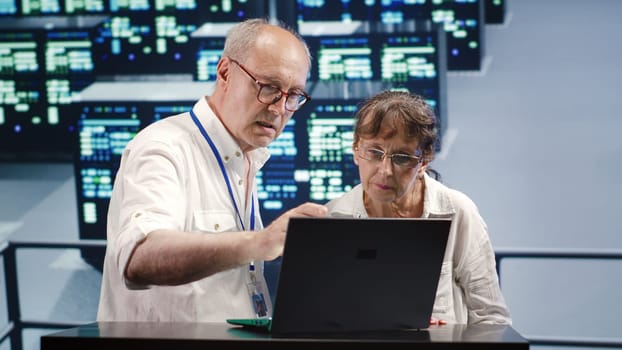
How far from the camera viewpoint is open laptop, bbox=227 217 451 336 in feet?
3.64

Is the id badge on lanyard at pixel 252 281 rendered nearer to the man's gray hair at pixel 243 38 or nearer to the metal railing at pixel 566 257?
the man's gray hair at pixel 243 38

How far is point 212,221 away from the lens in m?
1.73

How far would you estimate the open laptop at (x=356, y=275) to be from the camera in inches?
43.7

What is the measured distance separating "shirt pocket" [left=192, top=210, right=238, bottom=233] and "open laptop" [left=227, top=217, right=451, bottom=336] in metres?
0.53

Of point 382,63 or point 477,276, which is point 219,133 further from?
point 382,63

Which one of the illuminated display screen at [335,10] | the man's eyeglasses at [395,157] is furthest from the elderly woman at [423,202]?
the illuminated display screen at [335,10]

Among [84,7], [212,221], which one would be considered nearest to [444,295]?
[212,221]

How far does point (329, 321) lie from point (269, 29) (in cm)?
81

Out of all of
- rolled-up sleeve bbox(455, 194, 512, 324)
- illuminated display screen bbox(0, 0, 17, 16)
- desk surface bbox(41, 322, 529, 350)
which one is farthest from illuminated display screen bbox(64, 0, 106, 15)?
desk surface bbox(41, 322, 529, 350)

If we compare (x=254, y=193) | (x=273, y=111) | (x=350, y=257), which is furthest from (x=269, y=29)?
(x=350, y=257)

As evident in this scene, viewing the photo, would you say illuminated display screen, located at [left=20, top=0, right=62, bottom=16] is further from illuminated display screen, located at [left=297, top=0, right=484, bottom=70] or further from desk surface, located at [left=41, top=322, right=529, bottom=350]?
desk surface, located at [left=41, top=322, right=529, bottom=350]

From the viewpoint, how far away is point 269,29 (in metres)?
1.77

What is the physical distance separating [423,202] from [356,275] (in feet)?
2.46

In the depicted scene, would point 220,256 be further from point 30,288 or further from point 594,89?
point 30,288
